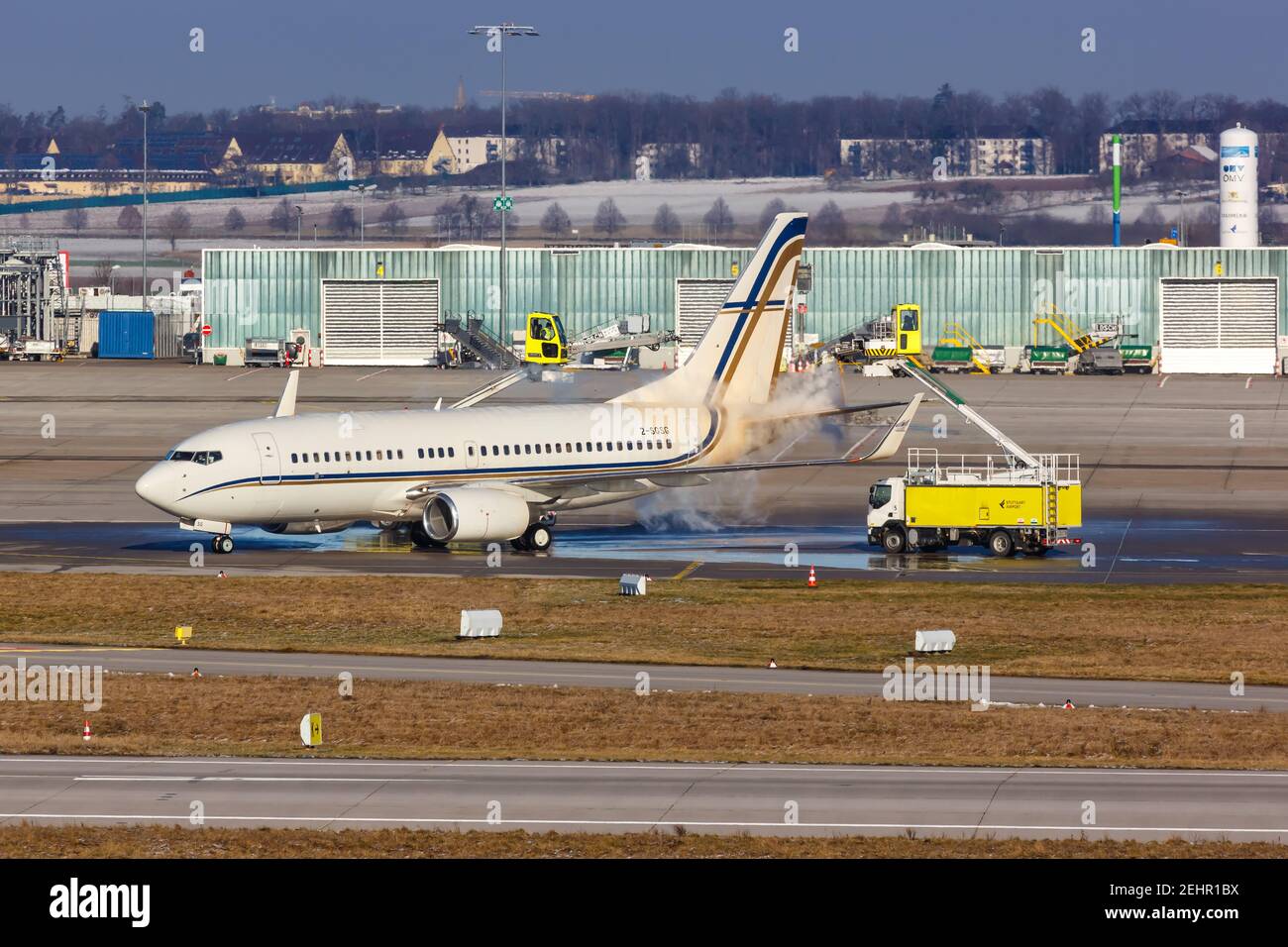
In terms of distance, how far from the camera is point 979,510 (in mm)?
64312

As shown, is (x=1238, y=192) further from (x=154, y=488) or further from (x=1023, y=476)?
(x=154, y=488)

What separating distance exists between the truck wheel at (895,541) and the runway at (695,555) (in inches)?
19.3

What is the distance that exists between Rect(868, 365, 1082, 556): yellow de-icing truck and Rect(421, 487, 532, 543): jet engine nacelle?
40.8 ft

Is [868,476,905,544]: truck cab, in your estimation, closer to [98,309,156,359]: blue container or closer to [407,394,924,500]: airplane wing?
[407,394,924,500]: airplane wing

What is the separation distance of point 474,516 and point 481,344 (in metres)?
77.5

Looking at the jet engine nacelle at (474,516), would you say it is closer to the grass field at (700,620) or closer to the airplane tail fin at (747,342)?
the grass field at (700,620)

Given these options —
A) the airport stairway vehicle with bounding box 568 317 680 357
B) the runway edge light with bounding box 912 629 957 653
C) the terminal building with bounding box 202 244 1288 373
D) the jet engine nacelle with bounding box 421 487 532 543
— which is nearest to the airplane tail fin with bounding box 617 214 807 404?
the jet engine nacelle with bounding box 421 487 532 543

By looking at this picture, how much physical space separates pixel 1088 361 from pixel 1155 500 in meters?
58.2

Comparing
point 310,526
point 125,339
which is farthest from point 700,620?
point 125,339

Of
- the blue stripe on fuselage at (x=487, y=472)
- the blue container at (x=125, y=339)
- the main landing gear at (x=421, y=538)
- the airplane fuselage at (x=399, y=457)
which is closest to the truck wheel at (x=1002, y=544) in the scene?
the airplane fuselage at (x=399, y=457)

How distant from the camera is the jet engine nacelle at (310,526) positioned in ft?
206

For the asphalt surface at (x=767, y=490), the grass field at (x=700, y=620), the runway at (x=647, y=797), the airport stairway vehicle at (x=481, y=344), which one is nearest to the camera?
the runway at (x=647, y=797)

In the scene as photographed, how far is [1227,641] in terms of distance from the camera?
155 feet

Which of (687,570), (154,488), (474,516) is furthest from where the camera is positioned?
(474,516)
